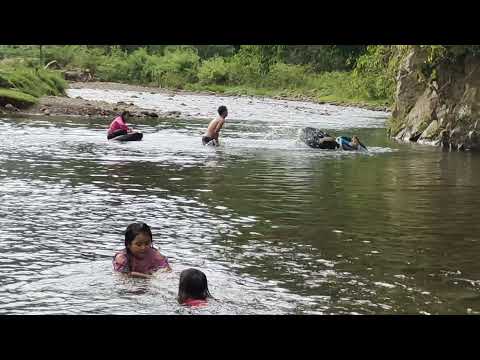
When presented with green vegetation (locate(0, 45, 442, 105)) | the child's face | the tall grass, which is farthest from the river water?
green vegetation (locate(0, 45, 442, 105))

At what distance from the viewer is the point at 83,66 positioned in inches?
2982

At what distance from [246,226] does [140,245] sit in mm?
3264

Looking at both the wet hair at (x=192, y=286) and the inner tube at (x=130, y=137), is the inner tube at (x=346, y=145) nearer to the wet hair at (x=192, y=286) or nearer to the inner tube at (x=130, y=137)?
the inner tube at (x=130, y=137)

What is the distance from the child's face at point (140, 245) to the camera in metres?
8.60

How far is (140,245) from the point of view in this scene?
8.67m

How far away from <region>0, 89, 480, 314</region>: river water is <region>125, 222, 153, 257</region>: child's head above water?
33cm

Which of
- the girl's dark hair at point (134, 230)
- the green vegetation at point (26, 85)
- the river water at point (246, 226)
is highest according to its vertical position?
the green vegetation at point (26, 85)

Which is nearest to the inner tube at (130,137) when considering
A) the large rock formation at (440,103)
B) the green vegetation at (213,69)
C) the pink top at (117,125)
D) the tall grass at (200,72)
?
the pink top at (117,125)

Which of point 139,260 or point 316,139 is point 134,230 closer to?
point 139,260

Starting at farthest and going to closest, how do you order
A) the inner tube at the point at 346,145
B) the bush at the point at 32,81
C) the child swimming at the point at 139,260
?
the bush at the point at 32,81, the inner tube at the point at 346,145, the child swimming at the point at 139,260

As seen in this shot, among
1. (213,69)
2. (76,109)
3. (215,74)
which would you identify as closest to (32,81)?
(76,109)

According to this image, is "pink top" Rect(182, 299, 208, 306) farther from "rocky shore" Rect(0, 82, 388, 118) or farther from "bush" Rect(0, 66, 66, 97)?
"bush" Rect(0, 66, 66, 97)

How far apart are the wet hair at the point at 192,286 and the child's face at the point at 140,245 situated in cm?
90
